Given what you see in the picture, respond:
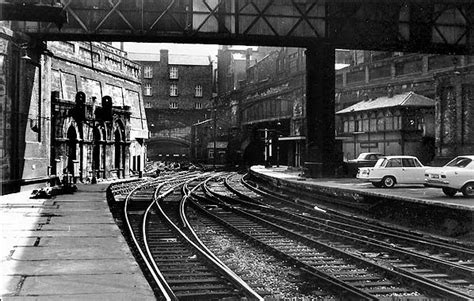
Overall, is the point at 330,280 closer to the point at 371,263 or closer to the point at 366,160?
the point at 371,263

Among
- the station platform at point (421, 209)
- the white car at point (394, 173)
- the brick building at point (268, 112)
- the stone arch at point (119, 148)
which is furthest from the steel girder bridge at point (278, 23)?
the brick building at point (268, 112)

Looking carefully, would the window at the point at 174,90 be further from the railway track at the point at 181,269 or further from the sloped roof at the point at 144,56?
the railway track at the point at 181,269

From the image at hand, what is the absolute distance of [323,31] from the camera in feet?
64.6

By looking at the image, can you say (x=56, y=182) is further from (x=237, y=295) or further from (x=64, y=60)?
(x=237, y=295)

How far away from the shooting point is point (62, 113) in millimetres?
26219

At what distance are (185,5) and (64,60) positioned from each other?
48.0 feet

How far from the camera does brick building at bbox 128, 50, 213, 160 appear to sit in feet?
239

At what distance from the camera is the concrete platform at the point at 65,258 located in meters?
5.73

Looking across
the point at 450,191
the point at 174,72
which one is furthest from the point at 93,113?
the point at 174,72

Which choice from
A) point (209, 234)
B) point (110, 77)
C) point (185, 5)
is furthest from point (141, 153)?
point (209, 234)

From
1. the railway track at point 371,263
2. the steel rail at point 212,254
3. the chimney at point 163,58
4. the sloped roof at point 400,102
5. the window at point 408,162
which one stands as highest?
the chimney at point 163,58

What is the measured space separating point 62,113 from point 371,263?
21.6 m

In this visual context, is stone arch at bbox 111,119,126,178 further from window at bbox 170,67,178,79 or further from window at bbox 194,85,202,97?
window at bbox 170,67,178,79

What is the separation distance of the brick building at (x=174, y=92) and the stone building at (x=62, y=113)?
27053 millimetres
